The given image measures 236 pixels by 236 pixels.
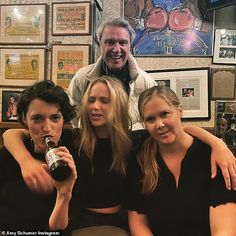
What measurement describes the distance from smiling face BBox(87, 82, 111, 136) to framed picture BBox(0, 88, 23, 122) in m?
1.26

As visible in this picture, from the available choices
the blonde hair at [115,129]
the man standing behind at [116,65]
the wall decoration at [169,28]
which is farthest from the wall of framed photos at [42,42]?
the blonde hair at [115,129]

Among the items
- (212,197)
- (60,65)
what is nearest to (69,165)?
(212,197)

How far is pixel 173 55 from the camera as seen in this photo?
8.22 feet

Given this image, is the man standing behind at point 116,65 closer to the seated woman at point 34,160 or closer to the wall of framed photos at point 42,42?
the wall of framed photos at point 42,42

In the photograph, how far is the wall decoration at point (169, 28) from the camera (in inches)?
97.6

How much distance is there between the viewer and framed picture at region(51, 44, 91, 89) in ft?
7.76

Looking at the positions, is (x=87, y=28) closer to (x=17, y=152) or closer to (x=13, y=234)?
(x=17, y=152)

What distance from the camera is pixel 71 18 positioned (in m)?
2.38

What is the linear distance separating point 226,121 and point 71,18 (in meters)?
1.40

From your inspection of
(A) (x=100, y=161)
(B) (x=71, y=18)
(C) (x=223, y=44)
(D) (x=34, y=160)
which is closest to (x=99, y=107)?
(A) (x=100, y=161)

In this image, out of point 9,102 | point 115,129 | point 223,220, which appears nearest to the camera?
point 223,220

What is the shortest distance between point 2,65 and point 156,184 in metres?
1.79

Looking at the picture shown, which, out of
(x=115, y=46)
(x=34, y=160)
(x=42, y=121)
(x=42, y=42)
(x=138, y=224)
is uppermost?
(x=42, y=42)

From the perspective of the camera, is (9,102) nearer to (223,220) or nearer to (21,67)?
(21,67)
